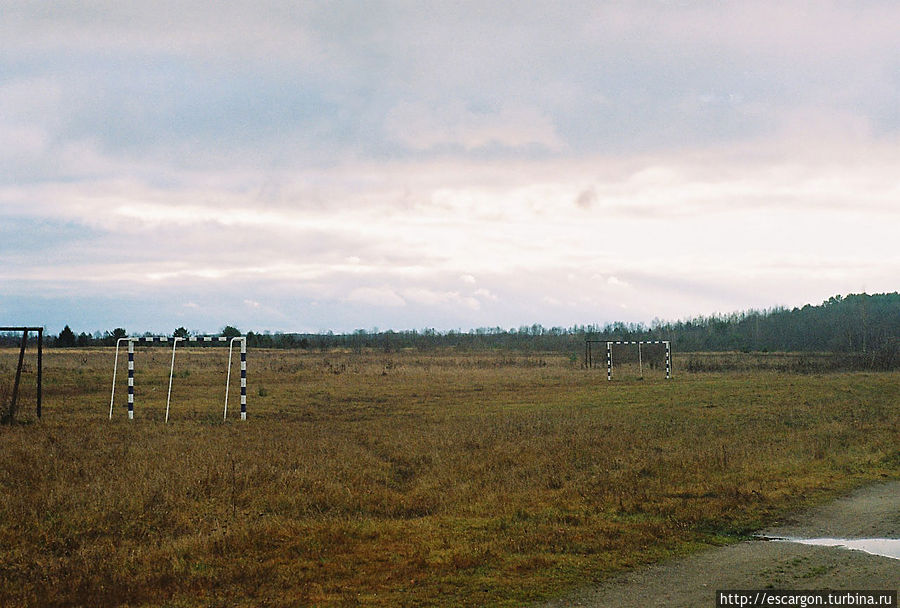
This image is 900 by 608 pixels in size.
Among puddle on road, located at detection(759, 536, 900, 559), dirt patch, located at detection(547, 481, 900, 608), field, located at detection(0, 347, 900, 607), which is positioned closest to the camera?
dirt patch, located at detection(547, 481, 900, 608)

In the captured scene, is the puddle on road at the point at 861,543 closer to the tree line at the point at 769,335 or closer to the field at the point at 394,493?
the field at the point at 394,493

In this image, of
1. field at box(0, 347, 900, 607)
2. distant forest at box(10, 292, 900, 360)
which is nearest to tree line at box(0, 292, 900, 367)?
distant forest at box(10, 292, 900, 360)

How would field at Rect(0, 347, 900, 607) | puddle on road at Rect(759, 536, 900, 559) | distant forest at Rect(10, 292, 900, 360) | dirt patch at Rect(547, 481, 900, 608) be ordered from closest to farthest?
dirt patch at Rect(547, 481, 900, 608)
field at Rect(0, 347, 900, 607)
puddle on road at Rect(759, 536, 900, 559)
distant forest at Rect(10, 292, 900, 360)

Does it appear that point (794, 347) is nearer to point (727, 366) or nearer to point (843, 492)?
point (727, 366)

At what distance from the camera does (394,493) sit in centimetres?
1101

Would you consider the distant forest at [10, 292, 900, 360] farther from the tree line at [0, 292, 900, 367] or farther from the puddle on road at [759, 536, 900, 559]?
the puddle on road at [759, 536, 900, 559]

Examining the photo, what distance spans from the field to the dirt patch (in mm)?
300

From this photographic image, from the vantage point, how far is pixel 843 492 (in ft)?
36.1

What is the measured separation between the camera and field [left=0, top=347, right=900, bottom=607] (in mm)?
7105

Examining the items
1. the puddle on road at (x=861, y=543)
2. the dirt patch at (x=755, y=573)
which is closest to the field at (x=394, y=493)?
the dirt patch at (x=755, y=573)

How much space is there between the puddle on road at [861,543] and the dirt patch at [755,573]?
16cm

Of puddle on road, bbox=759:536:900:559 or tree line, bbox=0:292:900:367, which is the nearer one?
puddle on road, bbox=759:536:900:559

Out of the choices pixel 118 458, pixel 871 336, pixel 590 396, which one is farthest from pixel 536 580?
pixel 871 336

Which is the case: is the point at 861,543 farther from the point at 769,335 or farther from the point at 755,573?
the point at 769,335
